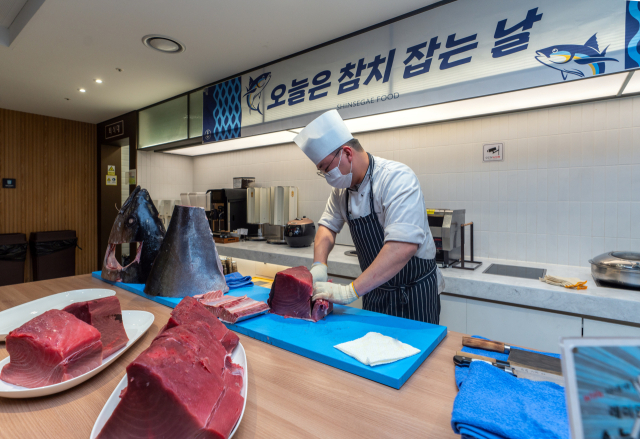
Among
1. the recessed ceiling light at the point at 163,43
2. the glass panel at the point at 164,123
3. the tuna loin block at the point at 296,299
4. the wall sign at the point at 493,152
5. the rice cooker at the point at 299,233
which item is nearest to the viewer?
the tuna loin block at the point at 296,299

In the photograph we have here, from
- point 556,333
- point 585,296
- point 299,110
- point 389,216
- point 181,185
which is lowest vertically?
point 556,333

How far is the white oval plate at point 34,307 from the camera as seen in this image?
48.7 inches

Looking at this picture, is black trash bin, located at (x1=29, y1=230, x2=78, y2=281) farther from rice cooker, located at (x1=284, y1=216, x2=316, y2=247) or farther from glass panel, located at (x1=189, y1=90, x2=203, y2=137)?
rice cooker, located at (x1=284, y1=216, x2=316, y2=247)

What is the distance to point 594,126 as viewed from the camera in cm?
237

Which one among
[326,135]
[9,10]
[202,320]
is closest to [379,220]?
[326,135]

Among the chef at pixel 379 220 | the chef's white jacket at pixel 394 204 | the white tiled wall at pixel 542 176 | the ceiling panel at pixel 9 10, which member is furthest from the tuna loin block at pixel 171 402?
the ceiling panel at pixel 9 10

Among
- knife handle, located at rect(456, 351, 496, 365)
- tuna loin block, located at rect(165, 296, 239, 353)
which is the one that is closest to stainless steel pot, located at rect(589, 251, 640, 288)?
knife handle, located at rect(456, 351, 496, 365)

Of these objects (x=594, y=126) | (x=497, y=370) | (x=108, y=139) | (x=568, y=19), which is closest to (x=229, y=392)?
(x=497, y=370)

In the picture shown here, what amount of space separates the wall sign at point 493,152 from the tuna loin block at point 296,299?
6.97ft

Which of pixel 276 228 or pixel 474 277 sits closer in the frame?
pixel 474 277

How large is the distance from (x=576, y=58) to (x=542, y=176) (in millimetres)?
991

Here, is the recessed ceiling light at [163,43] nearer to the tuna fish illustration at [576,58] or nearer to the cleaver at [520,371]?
the tuna fish illustration at [576,58]

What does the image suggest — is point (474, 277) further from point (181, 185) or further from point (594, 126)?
point (181, 185)

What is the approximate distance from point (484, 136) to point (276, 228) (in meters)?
2.62
